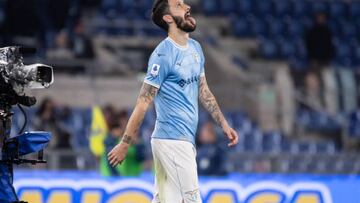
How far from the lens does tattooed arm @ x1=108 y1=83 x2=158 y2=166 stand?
880 cm

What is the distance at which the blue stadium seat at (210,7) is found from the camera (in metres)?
23.8

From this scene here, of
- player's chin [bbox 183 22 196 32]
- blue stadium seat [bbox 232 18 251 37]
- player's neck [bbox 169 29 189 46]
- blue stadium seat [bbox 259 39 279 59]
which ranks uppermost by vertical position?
blue stadium seat [bbox 232 18 251 37]

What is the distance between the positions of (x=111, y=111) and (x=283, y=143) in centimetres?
444

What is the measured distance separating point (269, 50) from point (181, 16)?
541 inches

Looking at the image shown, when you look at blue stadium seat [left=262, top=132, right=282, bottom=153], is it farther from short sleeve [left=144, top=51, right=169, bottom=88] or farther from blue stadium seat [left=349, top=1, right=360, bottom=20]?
short sleeve [left=144, top=51, right=169, bottom=88]

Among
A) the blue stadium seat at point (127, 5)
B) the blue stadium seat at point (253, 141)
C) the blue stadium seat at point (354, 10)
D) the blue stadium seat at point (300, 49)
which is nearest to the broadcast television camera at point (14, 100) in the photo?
the blue stadium seat at point (253, 141)

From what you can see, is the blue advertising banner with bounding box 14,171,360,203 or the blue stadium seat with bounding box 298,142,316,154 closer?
the blue advertising banner with bounding box 14,171,360,203

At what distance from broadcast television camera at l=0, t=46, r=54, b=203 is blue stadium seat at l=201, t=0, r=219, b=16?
15.3 m

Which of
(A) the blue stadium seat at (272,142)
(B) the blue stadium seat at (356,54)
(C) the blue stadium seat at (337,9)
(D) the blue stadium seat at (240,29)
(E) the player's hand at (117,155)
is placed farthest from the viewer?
(C) the blue stadium seat at (337,9)

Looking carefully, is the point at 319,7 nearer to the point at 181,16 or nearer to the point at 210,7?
the point at 210,7

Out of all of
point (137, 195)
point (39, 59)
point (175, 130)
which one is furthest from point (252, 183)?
point (39, 59)

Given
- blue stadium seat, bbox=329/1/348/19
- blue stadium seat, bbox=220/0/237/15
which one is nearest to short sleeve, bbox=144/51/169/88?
blue stadium seat, bbox=220/0/237/15

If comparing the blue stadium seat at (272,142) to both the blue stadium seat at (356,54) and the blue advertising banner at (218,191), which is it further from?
the blue advertising banner at (218,191)

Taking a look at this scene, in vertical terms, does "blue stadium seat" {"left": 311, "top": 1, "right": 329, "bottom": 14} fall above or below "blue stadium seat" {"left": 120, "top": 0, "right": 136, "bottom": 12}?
above
